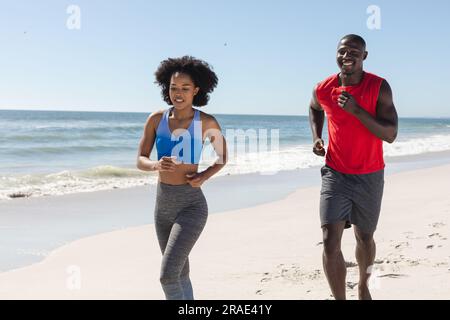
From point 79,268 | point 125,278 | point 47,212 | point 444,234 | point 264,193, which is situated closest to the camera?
point 125,278

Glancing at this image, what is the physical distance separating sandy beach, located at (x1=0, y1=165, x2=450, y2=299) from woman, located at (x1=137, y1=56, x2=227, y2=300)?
148cm

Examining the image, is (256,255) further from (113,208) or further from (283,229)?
(113,208)

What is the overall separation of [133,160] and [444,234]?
52.3 ft

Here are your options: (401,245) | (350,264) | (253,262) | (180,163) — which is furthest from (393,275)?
(180,163)

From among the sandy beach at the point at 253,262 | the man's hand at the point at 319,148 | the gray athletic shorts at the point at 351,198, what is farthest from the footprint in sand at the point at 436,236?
the man's hand at the point at 319,148

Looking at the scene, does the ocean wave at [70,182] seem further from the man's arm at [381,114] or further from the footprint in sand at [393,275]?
the man's arm at [381,114]

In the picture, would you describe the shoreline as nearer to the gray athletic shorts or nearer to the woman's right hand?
the woman's right hand

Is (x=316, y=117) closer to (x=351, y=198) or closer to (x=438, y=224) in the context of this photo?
(x=351, y=198)

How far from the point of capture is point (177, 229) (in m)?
3.55

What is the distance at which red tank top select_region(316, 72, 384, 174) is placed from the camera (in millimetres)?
3799

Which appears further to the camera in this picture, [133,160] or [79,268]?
[133,160]

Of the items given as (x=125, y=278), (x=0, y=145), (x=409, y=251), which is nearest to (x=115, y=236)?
(x=125, y=278)

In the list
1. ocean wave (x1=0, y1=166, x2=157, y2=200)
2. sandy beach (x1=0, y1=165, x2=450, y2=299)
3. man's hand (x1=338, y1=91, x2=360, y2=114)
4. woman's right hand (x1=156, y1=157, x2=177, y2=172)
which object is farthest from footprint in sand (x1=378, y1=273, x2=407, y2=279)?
ocean wave (x1=0, y1=166, x2=157, y2=200)

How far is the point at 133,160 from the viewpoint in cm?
2130
